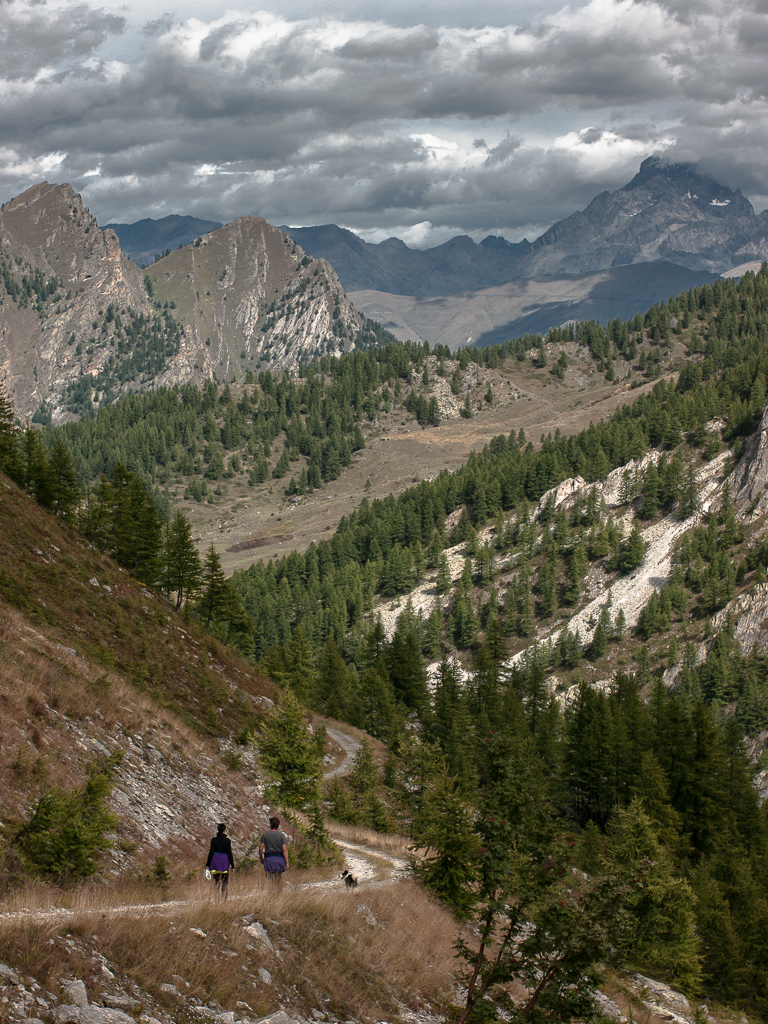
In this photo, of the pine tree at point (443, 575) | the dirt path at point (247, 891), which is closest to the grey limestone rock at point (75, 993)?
the dirt path at point (247, 891)

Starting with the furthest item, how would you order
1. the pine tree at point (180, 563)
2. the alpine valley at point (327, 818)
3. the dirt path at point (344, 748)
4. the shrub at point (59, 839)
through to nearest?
1. the pine tree at point (180, 563)
2. the dirt path at point (344, 748)
3. the shrub at point (59, 839)
4. the alpine valley at point (327, 818)

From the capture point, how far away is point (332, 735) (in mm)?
69250

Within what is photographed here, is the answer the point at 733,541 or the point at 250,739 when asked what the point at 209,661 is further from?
the point at 733,541

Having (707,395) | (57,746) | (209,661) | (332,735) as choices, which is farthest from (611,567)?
(57,746)

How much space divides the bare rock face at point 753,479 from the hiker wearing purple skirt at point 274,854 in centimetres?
15907

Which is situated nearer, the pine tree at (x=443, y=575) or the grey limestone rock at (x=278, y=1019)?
the grey limestone rock at (x=278, y=1019)

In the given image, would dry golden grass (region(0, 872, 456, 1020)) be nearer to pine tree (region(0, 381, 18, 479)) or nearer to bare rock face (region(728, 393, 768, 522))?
pine tree (region(0, 381, 18, 479))

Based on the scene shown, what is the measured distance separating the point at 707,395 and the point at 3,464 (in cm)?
18100

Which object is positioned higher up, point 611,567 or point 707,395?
point 707,395

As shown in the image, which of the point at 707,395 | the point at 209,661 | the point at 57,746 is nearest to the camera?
the point at 57,746

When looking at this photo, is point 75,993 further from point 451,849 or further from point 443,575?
point 443,575

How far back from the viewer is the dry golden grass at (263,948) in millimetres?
12484

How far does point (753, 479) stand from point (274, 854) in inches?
6506

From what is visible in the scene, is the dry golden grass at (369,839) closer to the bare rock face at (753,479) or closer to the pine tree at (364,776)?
the pine tree at (364,776)
